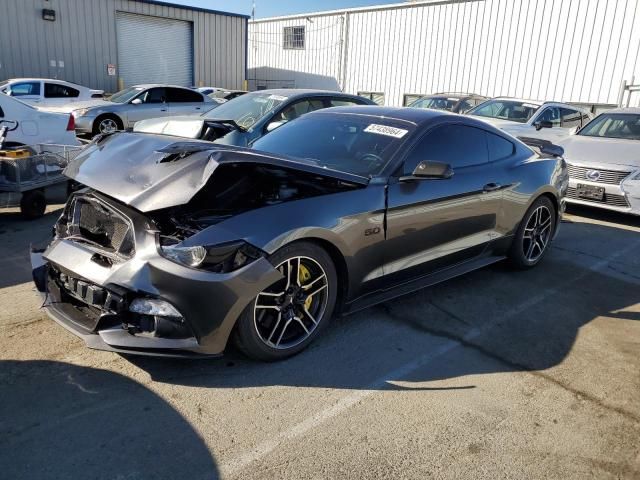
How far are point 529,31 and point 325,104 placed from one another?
13524 millimetres

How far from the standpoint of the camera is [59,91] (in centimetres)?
1559

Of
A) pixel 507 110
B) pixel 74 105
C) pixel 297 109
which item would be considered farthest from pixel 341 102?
pixel 74 105

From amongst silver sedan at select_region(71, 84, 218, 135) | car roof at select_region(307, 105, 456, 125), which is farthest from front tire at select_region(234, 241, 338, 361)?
silver sedan at select_region(71, 84, 218, 135)

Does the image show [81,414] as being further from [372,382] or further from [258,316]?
[372,382]

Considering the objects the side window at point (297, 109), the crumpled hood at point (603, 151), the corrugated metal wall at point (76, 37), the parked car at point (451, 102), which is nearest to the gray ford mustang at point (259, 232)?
the side window at point (297, 109)

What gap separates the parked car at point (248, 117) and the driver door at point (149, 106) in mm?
5986

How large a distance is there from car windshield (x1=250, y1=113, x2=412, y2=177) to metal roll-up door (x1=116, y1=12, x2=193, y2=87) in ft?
70.0

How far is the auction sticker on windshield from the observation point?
4195mm

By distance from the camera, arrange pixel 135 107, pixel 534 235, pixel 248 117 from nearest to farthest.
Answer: pixel 534 235 < pixel 248 117 < pixel 135 107

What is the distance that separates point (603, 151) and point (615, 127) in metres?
1.24

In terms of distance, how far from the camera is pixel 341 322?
4055 millimetres

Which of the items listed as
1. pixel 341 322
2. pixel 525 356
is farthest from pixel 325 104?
pixel 525 356

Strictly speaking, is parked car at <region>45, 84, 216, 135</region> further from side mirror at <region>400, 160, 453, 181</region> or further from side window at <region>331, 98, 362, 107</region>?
side mirror at <region>400, 160, 453, 181</region>

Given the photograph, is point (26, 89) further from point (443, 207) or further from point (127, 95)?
point (443, 207)
